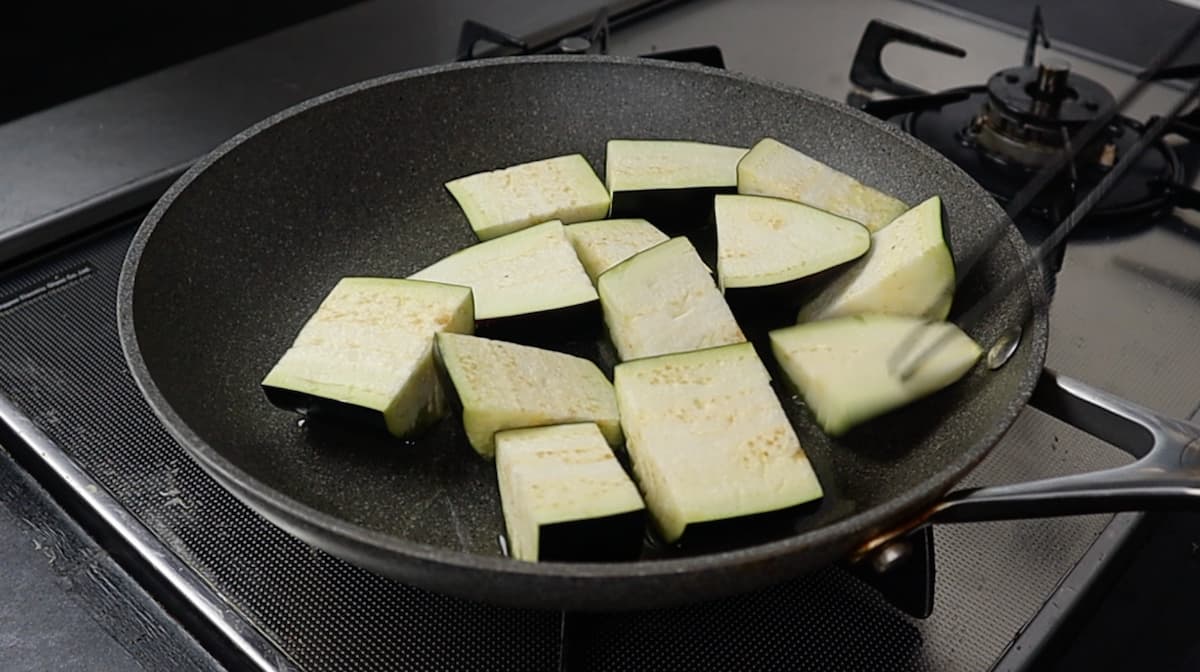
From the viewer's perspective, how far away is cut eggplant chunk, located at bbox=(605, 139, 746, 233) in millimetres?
1016

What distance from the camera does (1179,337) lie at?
42.2 inches

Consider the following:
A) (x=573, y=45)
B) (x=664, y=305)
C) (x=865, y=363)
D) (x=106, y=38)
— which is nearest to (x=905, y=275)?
(x=865, y=363)

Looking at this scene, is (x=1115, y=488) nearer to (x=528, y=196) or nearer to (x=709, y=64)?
(x=528, y=196)

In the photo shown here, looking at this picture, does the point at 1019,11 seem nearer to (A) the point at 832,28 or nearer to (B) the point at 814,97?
(A) the point at 832,28

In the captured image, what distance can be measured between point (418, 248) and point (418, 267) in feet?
0.09

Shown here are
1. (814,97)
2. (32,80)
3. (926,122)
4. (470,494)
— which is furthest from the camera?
(32,80)

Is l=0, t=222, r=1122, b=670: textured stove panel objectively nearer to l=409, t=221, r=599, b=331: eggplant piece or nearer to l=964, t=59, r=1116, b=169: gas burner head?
l=409, t=221, r=599, b=331: eggplant piece

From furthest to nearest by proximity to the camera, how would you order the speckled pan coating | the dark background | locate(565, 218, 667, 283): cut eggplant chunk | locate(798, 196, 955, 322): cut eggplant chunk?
the dark background < locate(565, 218, 667, 283): cut eggplant chunk < locate(798, 196, 955, 322): cut eggplant chunk < the speckled pan coating

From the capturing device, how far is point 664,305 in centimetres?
89

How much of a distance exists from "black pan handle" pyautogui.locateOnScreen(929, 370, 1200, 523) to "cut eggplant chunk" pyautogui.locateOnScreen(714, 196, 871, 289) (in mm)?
273

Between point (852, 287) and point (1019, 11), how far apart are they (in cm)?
97

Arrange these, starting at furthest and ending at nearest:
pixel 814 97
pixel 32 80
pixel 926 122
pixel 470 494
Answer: pixel 32 80 → pixel 926 122 → pixel 814 97 → pixel 470 494

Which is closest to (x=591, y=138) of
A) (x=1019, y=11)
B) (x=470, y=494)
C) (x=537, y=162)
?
(x=537, y=162)

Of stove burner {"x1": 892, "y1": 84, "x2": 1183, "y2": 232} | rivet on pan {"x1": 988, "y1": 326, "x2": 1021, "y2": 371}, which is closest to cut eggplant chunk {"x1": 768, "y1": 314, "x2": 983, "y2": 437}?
rivet on pan {"x1": 988, "y1": 326, "x2": 1021, "y2": 371}
